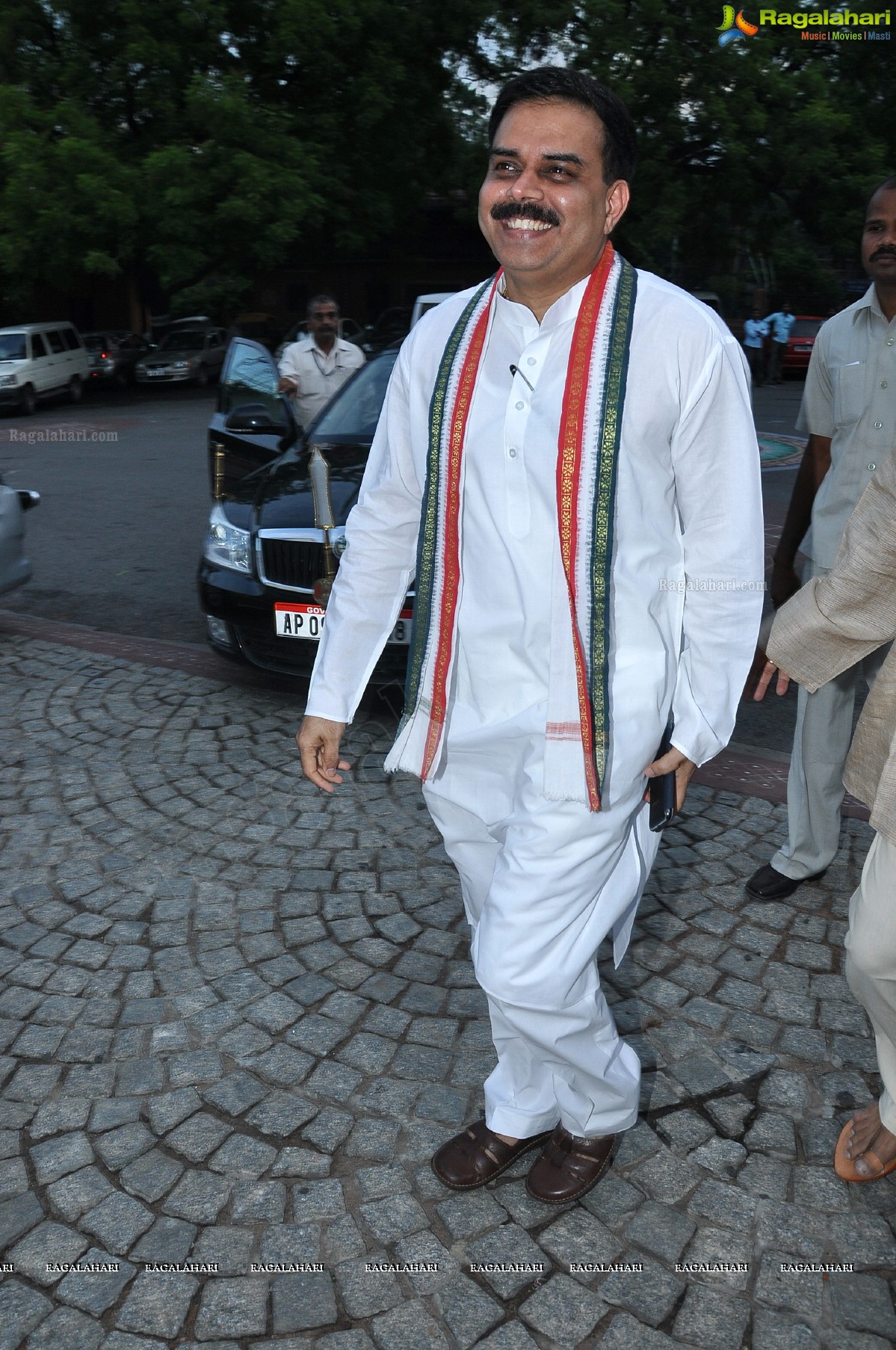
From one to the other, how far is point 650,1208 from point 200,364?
2671 cm

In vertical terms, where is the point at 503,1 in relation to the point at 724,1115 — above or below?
above

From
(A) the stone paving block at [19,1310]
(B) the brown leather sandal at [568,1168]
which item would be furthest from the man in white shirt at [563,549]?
(A) the stone paving block at [19,1310]

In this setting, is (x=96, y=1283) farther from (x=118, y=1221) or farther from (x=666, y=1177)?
(x=666, y=1177)

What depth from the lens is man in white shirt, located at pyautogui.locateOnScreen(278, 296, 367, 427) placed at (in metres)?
7.67

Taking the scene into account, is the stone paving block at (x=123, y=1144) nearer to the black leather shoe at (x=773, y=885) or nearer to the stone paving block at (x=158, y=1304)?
the stone paving block at (x=158, y=1304)

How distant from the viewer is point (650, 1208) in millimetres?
2629

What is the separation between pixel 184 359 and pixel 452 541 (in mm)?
26073

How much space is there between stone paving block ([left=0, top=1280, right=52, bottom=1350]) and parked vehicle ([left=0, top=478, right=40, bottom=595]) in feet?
17.5

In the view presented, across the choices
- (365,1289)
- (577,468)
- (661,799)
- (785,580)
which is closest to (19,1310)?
(365,1289)

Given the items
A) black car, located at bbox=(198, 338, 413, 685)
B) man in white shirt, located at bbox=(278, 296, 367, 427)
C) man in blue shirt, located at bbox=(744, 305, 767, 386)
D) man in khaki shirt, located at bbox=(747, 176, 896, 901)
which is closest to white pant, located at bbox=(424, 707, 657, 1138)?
man in khaki shirt, located at bbox=(747, 176, 896, 901)

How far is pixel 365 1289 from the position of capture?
95.7 inches

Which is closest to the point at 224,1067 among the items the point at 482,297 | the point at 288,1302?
the point at 288,1302

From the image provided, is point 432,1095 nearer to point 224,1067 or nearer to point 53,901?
point 224,1067

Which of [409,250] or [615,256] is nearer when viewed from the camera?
[615,256]
